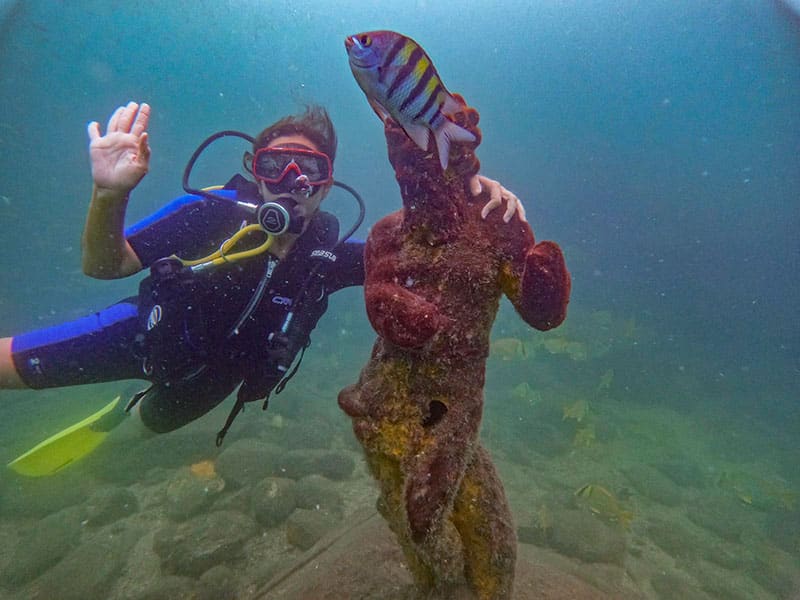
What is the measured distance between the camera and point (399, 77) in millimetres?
1273

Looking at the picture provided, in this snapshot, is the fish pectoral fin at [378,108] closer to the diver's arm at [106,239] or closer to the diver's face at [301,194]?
the diver's arm at [106,239]

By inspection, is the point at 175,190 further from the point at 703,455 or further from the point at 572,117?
the point at 703,455

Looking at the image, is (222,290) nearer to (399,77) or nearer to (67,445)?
(67,445)

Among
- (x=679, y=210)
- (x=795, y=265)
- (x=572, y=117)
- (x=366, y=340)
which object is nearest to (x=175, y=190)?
(x=366, y=340)

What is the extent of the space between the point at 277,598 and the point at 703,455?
1651cm

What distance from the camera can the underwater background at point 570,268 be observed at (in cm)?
699

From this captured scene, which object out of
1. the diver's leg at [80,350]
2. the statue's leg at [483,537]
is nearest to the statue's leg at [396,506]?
the statue's leg at [483,537]

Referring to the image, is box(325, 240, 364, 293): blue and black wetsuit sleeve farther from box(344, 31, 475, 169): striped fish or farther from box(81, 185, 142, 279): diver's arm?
box(344, 31, 475, 169): striped fish

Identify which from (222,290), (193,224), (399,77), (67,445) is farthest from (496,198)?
(67,445)

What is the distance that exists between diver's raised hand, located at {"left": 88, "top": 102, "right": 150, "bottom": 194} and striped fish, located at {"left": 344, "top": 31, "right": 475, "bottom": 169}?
7.29ft

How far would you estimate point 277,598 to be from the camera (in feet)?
10.2

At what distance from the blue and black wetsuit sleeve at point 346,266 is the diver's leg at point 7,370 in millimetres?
3103

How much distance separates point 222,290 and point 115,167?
64.1 inches

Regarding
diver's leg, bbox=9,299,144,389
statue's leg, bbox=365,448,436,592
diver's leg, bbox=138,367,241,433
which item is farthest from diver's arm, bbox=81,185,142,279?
statue's leg, bbox=365,448,436,592
